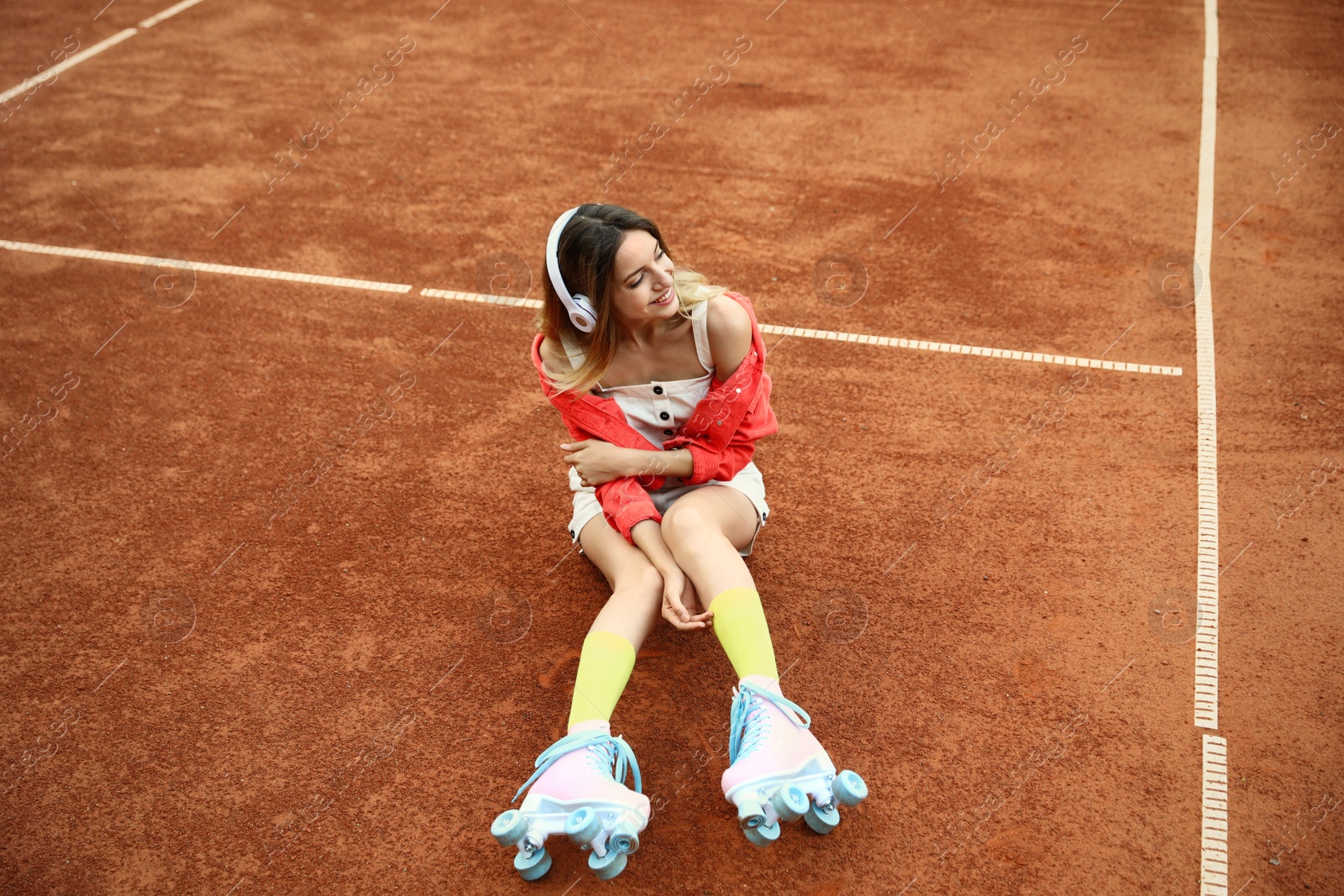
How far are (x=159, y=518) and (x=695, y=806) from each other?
264 cm

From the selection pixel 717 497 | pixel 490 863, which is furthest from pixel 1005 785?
pixel 490 863

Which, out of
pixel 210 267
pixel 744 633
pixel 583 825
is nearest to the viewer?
pixel 583 825

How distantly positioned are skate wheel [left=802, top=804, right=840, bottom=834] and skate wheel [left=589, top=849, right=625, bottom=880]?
22.0 inches

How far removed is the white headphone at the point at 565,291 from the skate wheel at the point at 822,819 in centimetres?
159

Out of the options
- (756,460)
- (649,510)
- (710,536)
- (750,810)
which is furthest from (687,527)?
(756,460)

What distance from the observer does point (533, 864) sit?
2713 millimetres

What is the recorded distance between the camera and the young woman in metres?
2.61

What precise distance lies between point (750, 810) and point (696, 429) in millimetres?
1245

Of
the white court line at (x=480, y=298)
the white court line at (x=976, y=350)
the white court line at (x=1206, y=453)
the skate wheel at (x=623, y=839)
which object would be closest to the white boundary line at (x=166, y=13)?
the white court line at (x=480, y=298)

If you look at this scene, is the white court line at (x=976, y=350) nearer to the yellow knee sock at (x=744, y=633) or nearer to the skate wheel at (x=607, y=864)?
the yellow knee sock at (x=744, y=633)

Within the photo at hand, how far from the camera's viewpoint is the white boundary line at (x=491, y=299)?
4.71 meters

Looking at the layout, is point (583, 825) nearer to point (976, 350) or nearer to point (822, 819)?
point (822, 819)

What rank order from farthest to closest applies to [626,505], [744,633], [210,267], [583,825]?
1. [210,267]
2. [626,505]
3. [744,633]
4. [583,825]

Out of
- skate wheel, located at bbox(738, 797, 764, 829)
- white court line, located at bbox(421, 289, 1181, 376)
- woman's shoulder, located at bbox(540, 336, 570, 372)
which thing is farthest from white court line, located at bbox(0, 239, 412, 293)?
skate wheel, located at bbox(738, 797, 764, 829)
